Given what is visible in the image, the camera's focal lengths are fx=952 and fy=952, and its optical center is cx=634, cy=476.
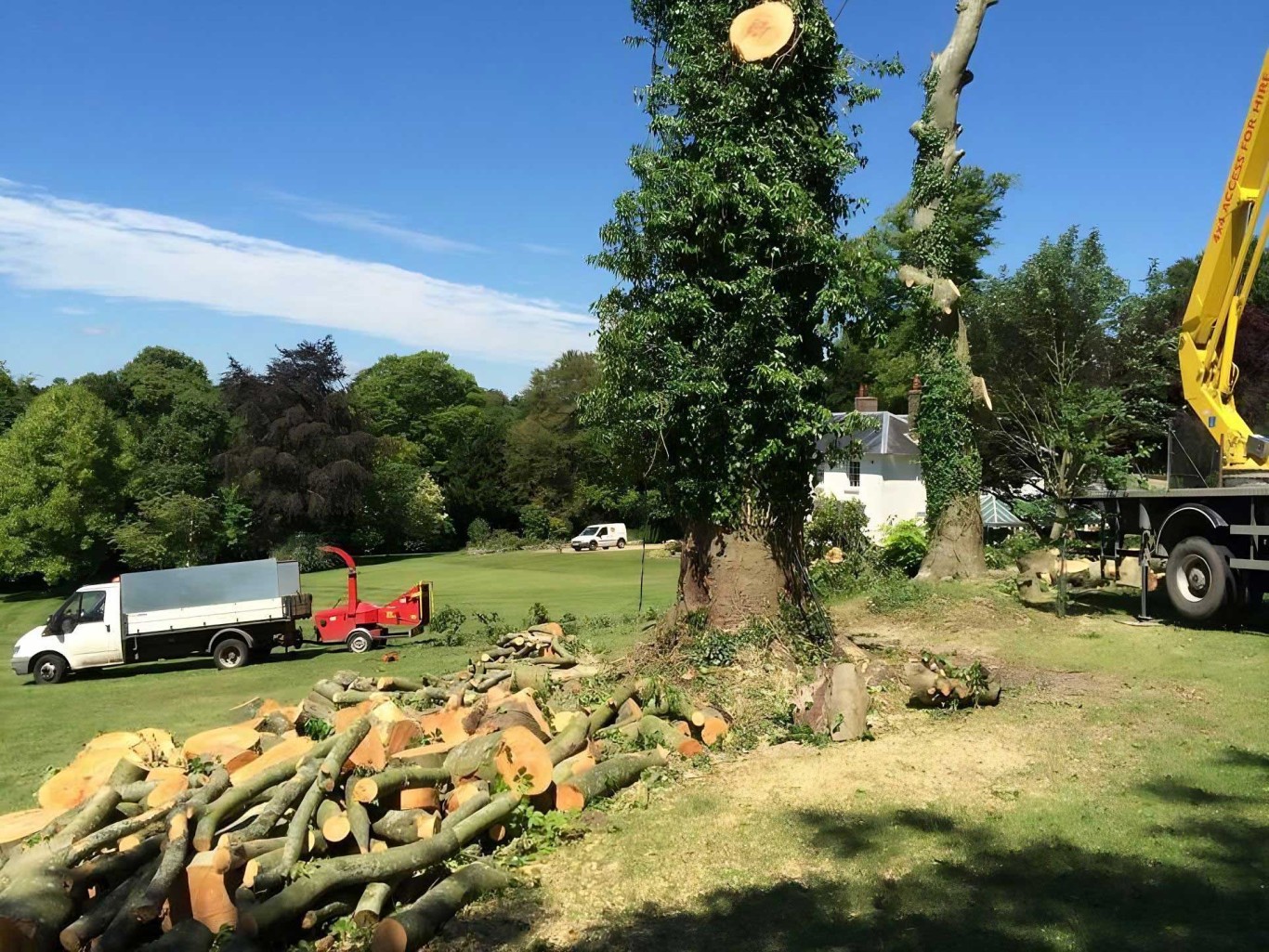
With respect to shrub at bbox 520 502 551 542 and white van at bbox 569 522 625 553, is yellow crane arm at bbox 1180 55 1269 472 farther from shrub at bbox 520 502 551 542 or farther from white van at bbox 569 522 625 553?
shrub at bbox 520 502 551 542

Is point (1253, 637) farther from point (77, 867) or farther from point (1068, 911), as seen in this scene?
point (77, 867)

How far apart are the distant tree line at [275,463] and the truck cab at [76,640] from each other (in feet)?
60.8

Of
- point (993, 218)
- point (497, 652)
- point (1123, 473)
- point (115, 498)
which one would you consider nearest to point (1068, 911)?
point (497, 652)

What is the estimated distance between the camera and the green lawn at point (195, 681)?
10719 millimetres

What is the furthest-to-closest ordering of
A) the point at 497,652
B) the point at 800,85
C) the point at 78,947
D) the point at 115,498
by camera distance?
1. the point at 115,498
2. the point at 497,652
3. the point at 800,85
4. the point at 78,947

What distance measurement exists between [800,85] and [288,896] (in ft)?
30.7

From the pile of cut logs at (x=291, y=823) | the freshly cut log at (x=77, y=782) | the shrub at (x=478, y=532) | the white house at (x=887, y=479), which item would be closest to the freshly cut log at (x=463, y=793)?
the pile of cut logs at (x=291, y=823)

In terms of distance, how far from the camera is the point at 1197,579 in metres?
13.8

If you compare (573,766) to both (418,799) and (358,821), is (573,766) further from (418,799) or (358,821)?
(358,821)

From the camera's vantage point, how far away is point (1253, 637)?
12945 millimetres

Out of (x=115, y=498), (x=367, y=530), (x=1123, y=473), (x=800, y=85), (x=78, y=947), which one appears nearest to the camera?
(x=78, y=947)

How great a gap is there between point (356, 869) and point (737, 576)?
5901 millimetres

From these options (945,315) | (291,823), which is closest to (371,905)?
(291,823)

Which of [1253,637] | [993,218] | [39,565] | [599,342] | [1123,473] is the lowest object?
[39,565]
